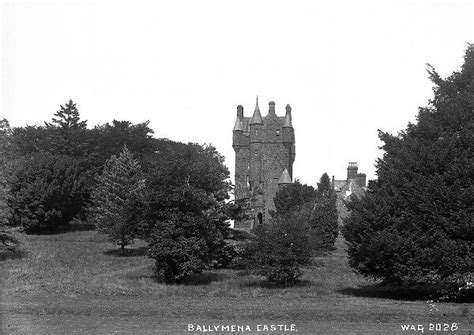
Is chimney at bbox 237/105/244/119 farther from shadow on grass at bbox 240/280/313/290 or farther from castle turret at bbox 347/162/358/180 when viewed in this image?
shadow on grass at bbox 240/280/313/290

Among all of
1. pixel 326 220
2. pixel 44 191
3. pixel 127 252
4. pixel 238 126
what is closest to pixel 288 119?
pixel 238 126

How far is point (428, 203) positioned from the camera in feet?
76.6

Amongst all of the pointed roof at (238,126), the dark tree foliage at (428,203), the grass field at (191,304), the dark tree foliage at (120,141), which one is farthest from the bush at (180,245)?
the pointed roof at (238,126)

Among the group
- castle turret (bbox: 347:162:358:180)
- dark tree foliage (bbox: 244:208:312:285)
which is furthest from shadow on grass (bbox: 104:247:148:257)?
castle turret (bbox: 347:162:358:180)

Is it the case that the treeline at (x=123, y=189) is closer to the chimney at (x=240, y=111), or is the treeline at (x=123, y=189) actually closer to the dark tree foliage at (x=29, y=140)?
the dark tree foliage at (x=29, y=140)

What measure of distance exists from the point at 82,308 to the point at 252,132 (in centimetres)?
6492

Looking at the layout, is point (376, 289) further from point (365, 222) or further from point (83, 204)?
point (83, 204)

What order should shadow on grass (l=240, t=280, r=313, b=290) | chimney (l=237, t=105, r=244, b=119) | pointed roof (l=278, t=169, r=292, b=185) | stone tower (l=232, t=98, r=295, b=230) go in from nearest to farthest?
shadow on grass (l=240, t=280, r=313, b=290), pointed roof (l=278, t=169, r=292, b=185), stone tower (l=232, t=98, r=295, b=230), chimney (l=237, t=105, r=244, b=119)

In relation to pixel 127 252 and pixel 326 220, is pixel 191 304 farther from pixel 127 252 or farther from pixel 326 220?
pixel 326 220

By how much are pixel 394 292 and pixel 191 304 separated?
10.8 metres

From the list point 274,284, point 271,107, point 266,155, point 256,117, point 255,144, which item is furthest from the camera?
point 271,107

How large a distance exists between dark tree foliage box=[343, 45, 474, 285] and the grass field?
5.00 ft

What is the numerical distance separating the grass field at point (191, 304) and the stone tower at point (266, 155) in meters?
42.5

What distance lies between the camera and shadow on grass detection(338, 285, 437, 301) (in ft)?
82.2
